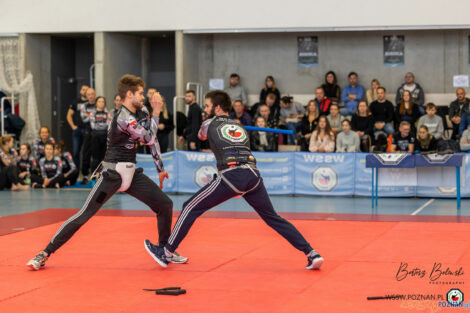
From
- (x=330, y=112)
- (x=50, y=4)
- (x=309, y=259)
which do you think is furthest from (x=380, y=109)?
(x=309, y=259)

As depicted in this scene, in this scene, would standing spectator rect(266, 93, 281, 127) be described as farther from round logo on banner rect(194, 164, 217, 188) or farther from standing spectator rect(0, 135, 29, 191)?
standing spectator rect(0, 135, 29, 191)

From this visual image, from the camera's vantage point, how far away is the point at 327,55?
20.1m

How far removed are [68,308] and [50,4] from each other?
1568 centimetres

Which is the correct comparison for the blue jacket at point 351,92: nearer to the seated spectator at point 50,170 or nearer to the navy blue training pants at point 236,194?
the seated spectator at point 50,170

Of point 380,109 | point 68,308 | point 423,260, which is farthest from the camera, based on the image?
point 380,109

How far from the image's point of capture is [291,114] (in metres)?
18.2

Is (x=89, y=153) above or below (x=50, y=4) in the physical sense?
below

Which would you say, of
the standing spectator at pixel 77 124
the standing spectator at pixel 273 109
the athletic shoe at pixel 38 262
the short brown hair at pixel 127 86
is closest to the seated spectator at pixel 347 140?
the standing spectator at pixel 273 109

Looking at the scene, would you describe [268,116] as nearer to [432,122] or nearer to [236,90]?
[236,90]

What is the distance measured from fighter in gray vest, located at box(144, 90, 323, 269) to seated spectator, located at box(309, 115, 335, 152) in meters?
8.46

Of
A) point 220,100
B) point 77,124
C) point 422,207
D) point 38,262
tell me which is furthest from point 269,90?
point 38,262

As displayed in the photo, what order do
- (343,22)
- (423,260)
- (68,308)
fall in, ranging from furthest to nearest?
(343,22)
(423,260)
(68,308)

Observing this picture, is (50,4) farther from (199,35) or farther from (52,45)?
(199,35)

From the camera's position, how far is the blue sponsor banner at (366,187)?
48.4 feet
